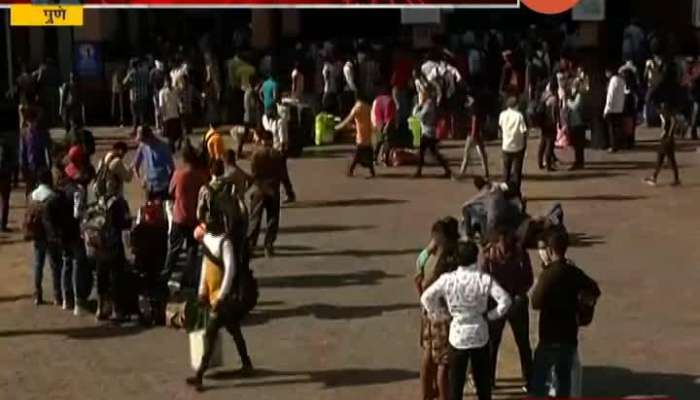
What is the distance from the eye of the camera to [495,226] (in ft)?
46.4

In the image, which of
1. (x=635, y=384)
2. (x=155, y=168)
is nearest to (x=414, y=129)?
(x=155, y=168)

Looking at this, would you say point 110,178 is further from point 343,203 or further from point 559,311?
point 343,203

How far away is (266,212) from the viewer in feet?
59.9

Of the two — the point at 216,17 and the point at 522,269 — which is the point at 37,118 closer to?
the point at 522,269

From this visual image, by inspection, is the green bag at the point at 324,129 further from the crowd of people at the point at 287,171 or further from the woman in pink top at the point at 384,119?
the woman in pink top at the point at 384,119

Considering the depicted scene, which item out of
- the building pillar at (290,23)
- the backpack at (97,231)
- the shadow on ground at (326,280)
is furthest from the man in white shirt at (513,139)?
the building pillar at (290,23)

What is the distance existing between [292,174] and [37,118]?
16.6ft

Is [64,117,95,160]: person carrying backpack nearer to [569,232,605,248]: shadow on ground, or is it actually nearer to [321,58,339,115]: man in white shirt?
[569,232,605,248]: shadow on ground

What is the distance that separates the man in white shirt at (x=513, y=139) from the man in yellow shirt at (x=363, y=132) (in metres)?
2.13

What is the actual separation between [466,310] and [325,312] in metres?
4.35

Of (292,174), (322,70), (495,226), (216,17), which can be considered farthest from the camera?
(216,17)

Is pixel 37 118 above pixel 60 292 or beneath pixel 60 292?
above

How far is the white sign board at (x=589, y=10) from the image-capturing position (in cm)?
3161

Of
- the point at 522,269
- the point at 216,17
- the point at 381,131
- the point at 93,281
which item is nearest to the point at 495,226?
the point at 522,269
